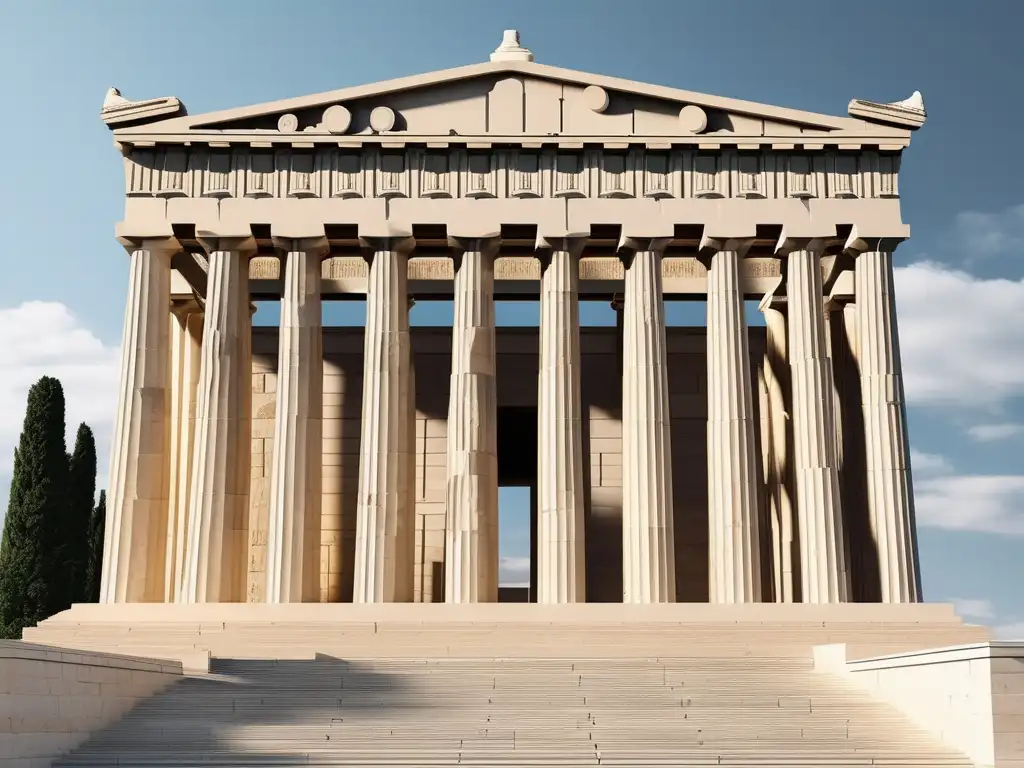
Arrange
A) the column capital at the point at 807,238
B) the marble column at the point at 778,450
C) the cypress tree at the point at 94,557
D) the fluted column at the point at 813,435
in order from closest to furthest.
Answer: the fluted column at the point at 813,435
the column capital at the point at 807,238
the marble column at the point at 778,450
the cypress tree at the point at 94,557

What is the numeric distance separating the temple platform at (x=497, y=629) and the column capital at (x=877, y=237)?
39.7 feet

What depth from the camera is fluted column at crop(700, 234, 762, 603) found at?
40.1m

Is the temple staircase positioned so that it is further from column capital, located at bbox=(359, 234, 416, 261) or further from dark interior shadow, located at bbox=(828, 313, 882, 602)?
column capital, located at bbox=(359, 234, 416, 261)

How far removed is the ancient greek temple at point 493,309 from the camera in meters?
40.3

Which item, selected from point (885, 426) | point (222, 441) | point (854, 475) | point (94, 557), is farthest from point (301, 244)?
point (94, 557)

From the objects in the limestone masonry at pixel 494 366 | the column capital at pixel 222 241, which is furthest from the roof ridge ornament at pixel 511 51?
the column capital at pixel 222 241

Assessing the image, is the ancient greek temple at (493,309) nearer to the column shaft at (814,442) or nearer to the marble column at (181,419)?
the column shaft at (814,442)

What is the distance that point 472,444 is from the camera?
40.7 m

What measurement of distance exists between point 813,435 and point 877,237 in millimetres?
7216

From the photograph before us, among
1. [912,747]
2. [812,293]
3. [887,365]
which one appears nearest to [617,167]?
[812,293]

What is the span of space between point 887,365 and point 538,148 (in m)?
13.8

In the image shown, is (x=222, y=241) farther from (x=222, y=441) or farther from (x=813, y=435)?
(x=813, y=435)

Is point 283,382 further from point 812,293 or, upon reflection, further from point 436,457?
point 812,293

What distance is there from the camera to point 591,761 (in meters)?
24.8
